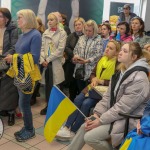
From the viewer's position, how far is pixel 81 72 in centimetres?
387

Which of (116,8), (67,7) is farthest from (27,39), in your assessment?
(116,8)

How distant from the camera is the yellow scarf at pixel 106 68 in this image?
330cm

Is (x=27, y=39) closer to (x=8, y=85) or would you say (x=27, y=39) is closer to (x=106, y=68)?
(x=8, y=85)

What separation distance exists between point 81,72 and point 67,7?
3279 millimetres

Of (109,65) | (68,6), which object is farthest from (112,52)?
(68,6)

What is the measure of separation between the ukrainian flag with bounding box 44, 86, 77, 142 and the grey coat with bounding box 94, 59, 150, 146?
0.44 meters

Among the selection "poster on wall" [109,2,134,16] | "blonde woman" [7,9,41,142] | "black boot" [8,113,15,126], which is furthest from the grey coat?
"poster on wall" [109,2,134,16]

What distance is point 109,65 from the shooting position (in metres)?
3.30

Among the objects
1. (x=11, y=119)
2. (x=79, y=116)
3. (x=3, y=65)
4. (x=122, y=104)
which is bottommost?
(x=11, y=119)

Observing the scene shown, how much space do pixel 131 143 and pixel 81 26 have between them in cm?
267

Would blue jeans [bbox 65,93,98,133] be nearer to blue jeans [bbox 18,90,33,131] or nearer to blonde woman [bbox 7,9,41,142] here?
blue jeans [bbox 18,90,33,131]

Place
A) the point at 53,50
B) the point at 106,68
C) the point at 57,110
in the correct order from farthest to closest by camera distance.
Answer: the point at 53,50 < the point at 106,68 < the point at 57,110

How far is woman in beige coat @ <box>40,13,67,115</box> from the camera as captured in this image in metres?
3.88

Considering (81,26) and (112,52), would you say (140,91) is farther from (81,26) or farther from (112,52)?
(81,26)
